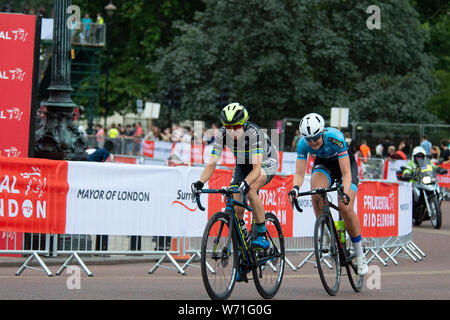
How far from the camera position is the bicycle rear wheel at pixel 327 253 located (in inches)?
388

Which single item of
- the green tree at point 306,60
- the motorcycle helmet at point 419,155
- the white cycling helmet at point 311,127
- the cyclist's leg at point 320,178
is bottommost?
the cyclist's leg at point 320,178

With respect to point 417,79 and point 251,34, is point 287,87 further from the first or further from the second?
point 417,79

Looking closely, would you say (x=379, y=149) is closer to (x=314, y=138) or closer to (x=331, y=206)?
(x=331, y=206)

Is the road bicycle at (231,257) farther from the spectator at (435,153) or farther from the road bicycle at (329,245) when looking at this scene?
the spectator at (435,153)

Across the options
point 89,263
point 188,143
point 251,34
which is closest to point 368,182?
point 89,263

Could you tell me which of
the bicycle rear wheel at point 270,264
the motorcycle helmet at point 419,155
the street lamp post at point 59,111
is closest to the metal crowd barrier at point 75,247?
the street lamp post at point 59,111

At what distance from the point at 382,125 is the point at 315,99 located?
Answer: 28.7 ft

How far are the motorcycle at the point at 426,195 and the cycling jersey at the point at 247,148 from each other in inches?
447

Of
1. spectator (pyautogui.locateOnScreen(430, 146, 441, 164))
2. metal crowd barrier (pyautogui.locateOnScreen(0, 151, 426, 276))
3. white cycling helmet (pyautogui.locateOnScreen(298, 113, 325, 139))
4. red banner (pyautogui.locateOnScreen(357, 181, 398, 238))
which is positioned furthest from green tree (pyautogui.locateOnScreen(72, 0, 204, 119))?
white cycling helmet (pyautogui.locateOnScreen(298, 113, 325, 139))

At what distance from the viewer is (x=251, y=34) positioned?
4531 cm

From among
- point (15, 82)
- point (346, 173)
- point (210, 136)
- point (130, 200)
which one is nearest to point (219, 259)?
point (346, 173)

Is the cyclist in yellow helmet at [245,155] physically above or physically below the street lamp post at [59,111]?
below

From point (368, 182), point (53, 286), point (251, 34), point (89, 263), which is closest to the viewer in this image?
point (53, 286)
